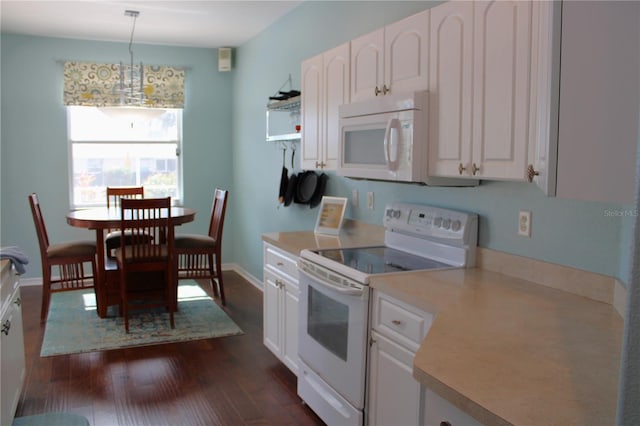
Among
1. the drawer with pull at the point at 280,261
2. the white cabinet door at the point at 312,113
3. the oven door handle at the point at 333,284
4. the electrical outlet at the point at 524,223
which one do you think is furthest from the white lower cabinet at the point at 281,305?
the electrical outlet at the point at 524,223

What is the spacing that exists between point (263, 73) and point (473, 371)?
4.57m

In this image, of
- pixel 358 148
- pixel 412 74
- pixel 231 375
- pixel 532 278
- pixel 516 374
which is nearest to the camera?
pixel 516 374

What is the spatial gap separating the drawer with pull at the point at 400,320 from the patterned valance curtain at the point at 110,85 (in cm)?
409

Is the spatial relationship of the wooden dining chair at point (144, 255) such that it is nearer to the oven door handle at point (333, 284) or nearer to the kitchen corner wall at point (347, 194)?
the kitchen corner wall at point (347, 194)

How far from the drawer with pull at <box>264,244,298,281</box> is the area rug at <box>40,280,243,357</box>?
40.1 inches

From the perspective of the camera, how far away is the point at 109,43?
5.89 meters

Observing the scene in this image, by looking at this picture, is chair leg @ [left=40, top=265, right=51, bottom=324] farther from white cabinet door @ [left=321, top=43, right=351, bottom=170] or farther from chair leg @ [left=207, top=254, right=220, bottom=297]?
white cabinet door @ [left=321, top=43, right=351, bottom=170]

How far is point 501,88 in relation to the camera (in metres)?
1.98

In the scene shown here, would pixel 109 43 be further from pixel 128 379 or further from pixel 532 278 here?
pixel 532 278

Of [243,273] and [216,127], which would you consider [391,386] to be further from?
[216,127]

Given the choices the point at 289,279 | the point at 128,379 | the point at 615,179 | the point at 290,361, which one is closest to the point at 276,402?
the point at 290,361

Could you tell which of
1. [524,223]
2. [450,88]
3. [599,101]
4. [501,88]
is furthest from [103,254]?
[599,101]

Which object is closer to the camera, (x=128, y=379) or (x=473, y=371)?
(x=473, y=371)

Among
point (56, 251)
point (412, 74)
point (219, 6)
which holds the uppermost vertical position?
point (219, 6)
